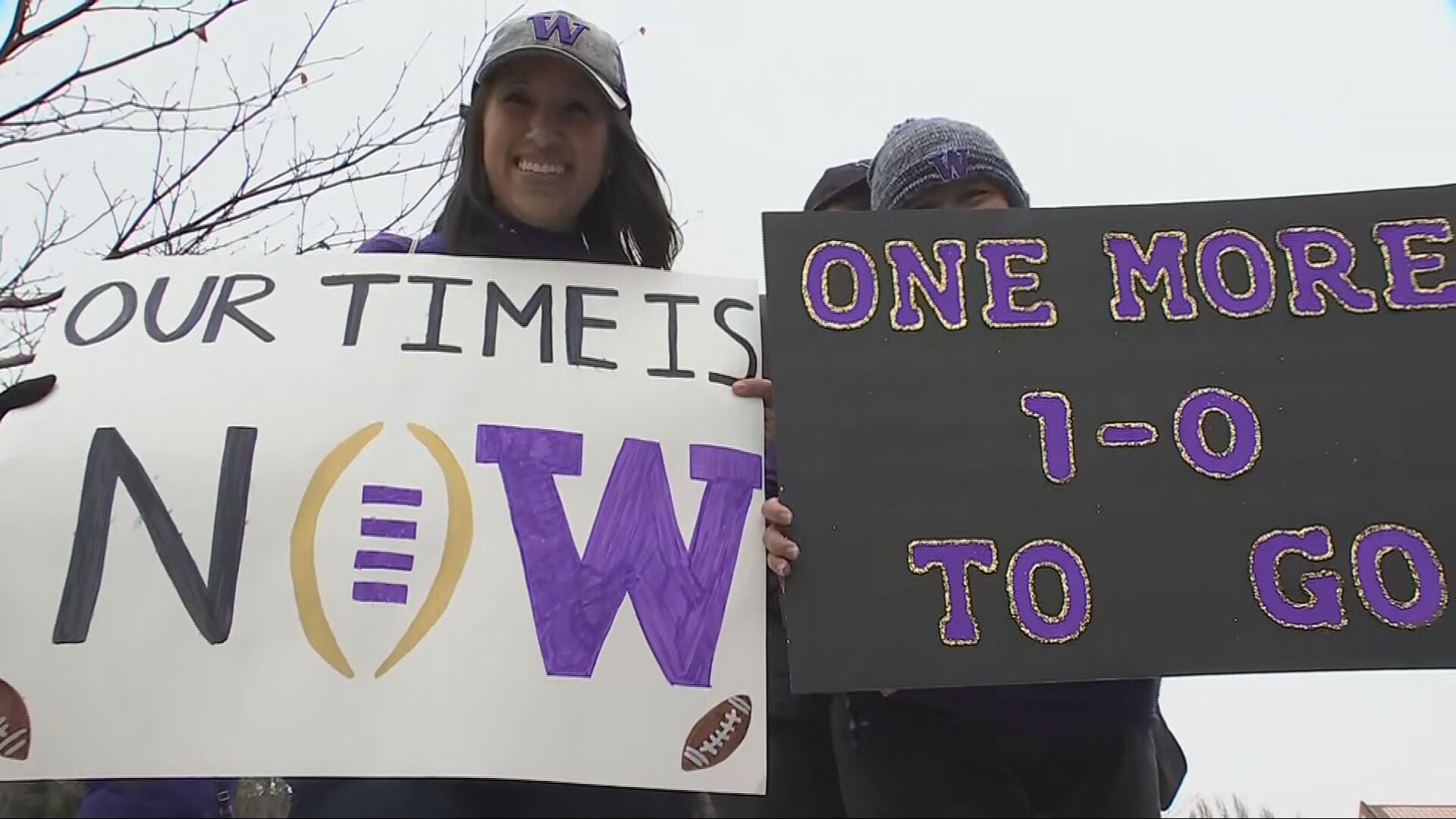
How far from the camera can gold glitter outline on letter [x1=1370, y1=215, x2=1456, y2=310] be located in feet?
4.81

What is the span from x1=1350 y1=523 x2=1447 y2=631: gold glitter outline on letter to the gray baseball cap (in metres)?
1.37

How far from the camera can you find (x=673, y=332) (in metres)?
1.56

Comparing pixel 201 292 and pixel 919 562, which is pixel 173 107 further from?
pixel 919 562

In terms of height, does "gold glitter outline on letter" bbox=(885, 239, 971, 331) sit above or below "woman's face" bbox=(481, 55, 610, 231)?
below

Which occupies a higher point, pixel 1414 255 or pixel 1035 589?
pixel 1414 255

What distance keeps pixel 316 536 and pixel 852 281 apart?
0.90 metres

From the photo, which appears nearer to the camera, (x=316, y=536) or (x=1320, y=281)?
(x=316, y=536)

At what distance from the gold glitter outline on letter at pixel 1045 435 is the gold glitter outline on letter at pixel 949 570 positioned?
14 centimetres

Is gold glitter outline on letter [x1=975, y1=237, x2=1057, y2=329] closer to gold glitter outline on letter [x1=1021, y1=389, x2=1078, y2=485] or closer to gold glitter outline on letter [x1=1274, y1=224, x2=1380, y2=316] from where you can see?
gold glitter outline on letter [x1=1021, y1=389, x2=1078, y2=485]

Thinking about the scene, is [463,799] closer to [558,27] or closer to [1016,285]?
[1016,285]

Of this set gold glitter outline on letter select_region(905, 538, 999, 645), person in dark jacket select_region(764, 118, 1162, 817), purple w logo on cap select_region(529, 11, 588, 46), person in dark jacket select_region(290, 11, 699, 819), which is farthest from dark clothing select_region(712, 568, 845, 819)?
purple w logo on cap select_region(529, 11, 588, 46)

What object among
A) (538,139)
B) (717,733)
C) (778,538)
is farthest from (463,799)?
(538,139)

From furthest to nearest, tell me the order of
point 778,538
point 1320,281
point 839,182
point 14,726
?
point 839,182 < point 1320,281 < point 778,538 < point 14,726

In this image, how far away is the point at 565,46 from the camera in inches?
63.6
